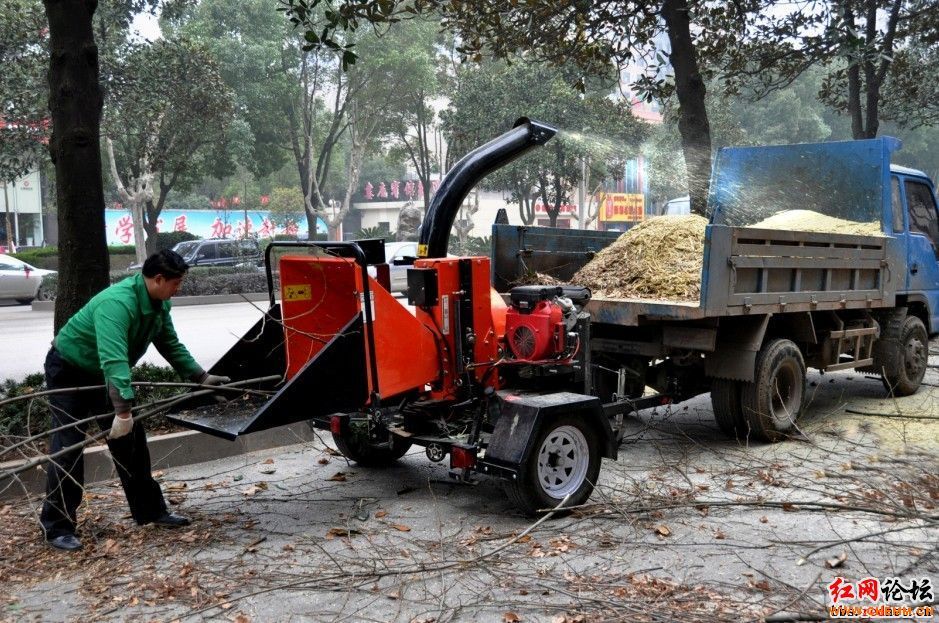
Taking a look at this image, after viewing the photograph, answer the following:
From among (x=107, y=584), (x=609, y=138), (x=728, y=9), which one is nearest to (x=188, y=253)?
(x=609, y=138)

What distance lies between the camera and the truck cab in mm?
8680

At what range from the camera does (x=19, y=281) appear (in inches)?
866

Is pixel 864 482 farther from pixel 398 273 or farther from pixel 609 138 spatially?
pixel 609 138

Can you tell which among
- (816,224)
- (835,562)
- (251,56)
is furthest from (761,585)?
(251,56)

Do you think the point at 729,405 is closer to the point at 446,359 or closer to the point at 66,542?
the point at 446,359

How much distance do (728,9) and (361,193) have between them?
4552 centimetres

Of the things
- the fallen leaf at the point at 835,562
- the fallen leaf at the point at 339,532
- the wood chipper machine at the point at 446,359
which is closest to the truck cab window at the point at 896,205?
the wood chipper machine at the point at 446,359

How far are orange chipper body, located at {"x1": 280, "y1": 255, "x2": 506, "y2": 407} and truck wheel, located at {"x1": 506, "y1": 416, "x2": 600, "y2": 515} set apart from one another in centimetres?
73

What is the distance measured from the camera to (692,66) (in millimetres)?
11836

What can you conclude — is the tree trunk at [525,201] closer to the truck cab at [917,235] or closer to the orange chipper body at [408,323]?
the truck cab at [917,235]

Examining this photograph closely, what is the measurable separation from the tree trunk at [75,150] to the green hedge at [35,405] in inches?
24.5

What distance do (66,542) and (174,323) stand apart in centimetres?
1334

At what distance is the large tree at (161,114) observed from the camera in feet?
65.7

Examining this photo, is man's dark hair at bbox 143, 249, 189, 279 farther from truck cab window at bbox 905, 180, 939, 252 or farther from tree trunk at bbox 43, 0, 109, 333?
truck cab window at bbox 905, 180, 939, 252
